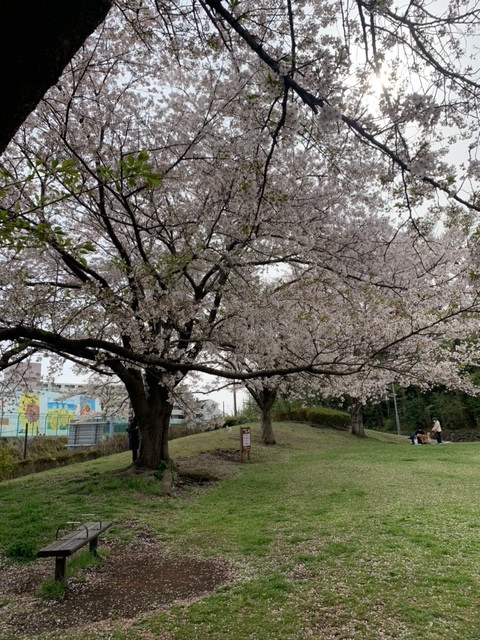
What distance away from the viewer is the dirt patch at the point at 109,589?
3.86 meters

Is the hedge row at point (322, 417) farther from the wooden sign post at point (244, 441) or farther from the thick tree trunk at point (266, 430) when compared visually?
the wooden sign post at point (244, 441)

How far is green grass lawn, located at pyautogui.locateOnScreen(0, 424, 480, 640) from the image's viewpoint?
3533 millimetres

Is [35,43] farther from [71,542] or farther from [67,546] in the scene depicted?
[71,542]

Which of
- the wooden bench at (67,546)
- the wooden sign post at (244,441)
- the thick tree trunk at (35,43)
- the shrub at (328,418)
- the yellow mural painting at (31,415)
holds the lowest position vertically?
the wooden bench at (67,546)

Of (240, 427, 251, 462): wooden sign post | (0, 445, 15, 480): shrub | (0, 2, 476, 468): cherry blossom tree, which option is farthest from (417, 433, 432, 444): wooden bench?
(0, 445, 15, 480): shrub

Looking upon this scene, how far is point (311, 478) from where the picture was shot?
10953 mm

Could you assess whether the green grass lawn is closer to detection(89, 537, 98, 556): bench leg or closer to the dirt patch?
the dirt patch

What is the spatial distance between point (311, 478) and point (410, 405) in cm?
2430

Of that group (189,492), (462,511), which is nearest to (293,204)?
(462,511)

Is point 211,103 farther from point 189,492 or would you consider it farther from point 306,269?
point 189,492

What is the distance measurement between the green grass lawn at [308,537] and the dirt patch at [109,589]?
254mm

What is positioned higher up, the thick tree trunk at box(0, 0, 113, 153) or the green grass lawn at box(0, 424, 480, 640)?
the thick tree trunk at box(0, 0, 113, 153)

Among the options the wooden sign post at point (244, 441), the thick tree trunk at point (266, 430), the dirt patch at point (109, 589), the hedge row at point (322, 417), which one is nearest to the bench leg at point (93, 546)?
the dirt patch at point (109, 589)

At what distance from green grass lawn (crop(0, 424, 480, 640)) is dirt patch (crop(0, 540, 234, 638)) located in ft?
0.83
